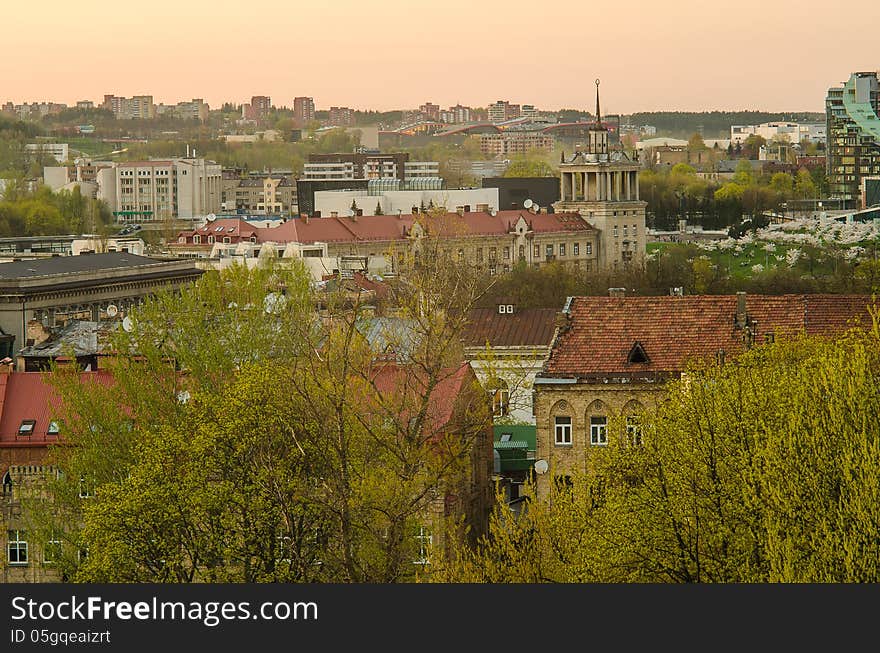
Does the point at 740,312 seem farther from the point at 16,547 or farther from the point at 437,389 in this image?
the point at 16,547

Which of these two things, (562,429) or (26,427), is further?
(562,429)

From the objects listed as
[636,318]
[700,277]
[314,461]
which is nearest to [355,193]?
[700,277]

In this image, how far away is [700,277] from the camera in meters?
101

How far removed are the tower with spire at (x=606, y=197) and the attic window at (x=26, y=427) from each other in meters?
97.8

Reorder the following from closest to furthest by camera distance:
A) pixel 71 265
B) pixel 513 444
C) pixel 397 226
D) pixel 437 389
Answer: pixel 437 389
pixel 513 444
pixel 71 265
pixel 397 226

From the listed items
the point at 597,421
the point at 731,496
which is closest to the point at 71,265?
the point at 597,421

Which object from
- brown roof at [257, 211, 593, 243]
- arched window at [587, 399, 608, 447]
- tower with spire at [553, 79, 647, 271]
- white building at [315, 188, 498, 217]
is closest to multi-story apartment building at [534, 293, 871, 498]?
arched window at [587, 399, 608, 447]

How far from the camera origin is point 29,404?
45906mm

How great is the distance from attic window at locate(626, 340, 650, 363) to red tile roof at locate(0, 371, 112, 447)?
10.4 metres

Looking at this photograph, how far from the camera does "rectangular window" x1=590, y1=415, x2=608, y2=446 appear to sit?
46125 mm

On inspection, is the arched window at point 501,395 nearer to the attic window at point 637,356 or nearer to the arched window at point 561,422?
the arched window at point 561,422

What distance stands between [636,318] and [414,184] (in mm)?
127320

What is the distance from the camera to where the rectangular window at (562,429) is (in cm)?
4638

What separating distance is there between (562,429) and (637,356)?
2090 mm
